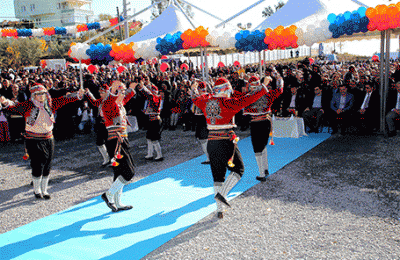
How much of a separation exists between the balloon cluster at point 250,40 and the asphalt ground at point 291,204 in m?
3.14

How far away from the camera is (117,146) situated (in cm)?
495

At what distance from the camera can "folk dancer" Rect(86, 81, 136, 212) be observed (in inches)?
195

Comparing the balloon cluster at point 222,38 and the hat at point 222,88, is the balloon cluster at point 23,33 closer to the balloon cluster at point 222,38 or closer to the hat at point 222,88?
the balloon cluster at point 222,38

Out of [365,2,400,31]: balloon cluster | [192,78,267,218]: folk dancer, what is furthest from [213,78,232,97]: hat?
[365,2,400,31]: balloon cluster

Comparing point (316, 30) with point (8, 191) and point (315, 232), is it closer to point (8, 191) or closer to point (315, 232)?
point (315, 232)

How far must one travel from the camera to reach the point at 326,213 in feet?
15.6

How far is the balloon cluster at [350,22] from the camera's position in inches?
319

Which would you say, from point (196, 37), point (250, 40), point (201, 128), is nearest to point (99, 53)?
point (196, 37)

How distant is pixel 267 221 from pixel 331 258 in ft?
3.61

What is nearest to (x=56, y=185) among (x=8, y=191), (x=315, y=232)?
(x=8, y=191)

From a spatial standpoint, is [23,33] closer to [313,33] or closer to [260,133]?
[313,33]

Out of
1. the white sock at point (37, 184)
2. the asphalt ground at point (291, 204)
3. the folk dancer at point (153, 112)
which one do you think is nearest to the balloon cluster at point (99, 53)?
the asphalt ground at point (291, 204)

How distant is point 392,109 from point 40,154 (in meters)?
8.48

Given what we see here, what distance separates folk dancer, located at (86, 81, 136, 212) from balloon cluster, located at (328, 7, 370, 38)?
580 cm
